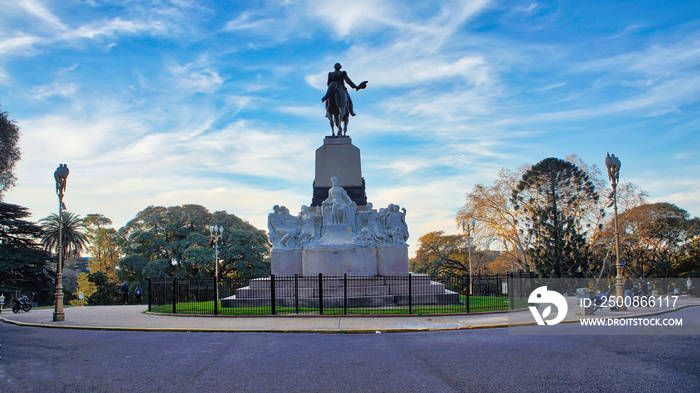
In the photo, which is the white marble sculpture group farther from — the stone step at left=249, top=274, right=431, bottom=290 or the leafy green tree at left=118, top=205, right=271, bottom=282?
the leafy green tree at left=118, top=205, right=271, bottom=282

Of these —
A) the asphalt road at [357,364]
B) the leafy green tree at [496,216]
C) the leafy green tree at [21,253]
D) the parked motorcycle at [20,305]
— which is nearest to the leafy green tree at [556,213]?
the leafy green tree at [496,216]

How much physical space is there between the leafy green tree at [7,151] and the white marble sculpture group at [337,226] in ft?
67.1

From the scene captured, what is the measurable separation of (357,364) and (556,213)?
38.5 m

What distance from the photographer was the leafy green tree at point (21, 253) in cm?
3997

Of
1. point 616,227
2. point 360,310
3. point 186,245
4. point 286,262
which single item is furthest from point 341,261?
point 186,245

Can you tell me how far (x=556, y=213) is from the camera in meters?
43.0

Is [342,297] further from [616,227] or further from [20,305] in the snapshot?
[20,305]

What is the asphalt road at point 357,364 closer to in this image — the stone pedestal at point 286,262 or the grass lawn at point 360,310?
the grass lawn at point 360,310

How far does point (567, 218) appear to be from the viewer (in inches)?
1677

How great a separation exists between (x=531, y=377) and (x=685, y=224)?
48.6 metres

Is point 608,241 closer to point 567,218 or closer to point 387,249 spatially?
point 567,218

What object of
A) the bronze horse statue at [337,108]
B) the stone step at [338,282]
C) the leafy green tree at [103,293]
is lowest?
the leafy green tree at [103,293]

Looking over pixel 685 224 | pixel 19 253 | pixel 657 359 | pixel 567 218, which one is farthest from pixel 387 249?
pixel 685 224

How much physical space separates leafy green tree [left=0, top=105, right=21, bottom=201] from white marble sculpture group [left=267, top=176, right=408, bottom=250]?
67.1 feet
